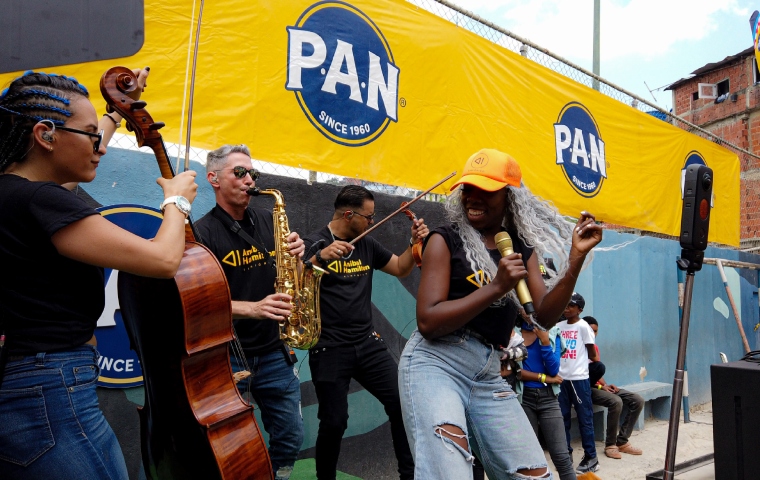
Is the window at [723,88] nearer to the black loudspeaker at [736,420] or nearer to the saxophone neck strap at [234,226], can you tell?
the black loudspeaker at [736,420]

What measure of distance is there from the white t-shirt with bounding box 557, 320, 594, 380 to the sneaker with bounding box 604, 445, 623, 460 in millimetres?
1010

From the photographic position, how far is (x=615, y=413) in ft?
23.1

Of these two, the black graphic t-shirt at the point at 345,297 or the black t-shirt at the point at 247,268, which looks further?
the black graphic t-shirt at the point at 345,297

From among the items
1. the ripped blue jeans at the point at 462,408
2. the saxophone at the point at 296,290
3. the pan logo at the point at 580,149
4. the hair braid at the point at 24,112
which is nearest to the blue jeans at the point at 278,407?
the saxophone at the point at 296,290

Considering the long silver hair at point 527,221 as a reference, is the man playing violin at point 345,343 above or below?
below

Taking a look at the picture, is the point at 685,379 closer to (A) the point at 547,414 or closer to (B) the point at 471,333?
(A) the point at 547,414

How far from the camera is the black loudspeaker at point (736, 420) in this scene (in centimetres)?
395

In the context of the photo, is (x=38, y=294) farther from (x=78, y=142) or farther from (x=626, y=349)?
(x=626, y=349)

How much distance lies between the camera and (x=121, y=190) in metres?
4.13

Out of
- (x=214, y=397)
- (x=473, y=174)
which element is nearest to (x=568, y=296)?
(x=473, y=174)

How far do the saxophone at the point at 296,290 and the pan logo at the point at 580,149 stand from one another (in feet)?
15.2

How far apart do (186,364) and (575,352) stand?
196 inches

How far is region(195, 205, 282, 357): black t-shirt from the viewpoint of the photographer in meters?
3.79

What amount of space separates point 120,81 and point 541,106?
19.1ft
